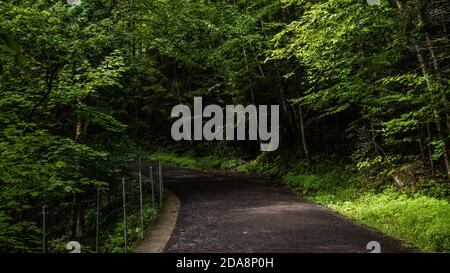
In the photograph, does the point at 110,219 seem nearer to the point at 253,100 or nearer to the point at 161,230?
the point at 161,230

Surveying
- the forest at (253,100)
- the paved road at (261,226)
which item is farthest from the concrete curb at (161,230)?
the forest at (253,100)

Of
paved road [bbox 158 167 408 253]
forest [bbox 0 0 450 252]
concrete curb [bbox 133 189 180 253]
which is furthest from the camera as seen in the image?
forest [bbox 0 0 450 252]

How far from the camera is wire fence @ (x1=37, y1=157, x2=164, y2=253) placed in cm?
1037

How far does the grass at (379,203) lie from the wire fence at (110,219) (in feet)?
20.0

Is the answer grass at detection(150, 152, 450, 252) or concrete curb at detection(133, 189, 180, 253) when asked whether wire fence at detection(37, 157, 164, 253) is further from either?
grass at detection(150, 152, 450, 252)

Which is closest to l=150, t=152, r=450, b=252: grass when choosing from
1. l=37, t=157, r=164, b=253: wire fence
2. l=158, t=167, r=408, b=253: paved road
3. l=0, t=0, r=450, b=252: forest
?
l=0, t=0, r=450, b=252: forest

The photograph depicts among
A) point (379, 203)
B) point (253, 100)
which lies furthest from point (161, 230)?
point (253, 100)

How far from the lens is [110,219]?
48.9 ft

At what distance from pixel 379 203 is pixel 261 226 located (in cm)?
476

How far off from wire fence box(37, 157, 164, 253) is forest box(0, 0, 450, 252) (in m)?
0.20

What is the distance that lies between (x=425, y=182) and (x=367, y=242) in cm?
571

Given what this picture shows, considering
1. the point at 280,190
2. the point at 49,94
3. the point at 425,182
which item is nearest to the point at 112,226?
the point at 49,94

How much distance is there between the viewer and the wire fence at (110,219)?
10370 mm

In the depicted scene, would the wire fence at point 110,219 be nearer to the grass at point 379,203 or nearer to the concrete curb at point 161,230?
the concrete curb at point 161,230
